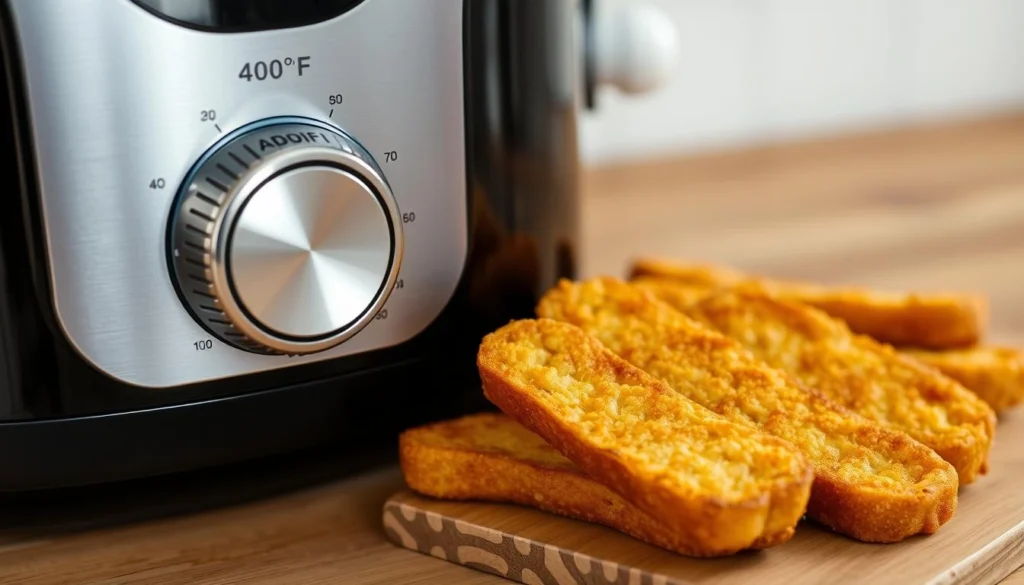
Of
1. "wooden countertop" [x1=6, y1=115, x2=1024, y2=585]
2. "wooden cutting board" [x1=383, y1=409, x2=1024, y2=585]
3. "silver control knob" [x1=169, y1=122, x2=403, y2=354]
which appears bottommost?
"wooden countertop" [x1=6, y1=115, x2=1024, y2=585]

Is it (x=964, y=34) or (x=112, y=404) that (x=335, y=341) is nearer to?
(x=112, y=404)

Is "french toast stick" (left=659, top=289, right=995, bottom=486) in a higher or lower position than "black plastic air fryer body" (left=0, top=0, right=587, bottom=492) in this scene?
lower

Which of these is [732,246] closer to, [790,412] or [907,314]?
[907,314]

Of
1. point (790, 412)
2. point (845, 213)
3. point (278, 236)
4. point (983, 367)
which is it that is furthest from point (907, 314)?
point (845, 213)

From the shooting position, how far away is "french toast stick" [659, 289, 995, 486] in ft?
1.96

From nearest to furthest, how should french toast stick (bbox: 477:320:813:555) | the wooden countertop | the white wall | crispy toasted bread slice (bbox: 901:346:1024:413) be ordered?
french toast stick (bbox: 477:320:813:555) → the wooden countertop → crispy toasted bread slice (bbox: 901:346:1024:413) → the white wall

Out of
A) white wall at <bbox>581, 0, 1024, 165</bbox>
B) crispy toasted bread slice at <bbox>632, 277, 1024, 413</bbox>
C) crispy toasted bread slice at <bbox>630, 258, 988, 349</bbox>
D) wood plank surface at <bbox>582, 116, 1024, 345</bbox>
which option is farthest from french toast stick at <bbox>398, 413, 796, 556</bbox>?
white wall at <bbox>581, 0, 1024, 165</bbox>

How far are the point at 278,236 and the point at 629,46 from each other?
1.17ft

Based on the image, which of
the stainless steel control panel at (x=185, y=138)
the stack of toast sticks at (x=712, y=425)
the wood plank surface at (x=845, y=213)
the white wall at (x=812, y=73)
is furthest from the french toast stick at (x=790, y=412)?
the white wall at (x=812, y=73)

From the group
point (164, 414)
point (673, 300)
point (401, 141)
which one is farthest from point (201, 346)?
point (673, 300)

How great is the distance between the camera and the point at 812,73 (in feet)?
6.04

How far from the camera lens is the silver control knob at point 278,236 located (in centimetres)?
52

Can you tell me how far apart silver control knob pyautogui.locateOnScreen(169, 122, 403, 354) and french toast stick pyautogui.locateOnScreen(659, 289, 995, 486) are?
0.79 ft

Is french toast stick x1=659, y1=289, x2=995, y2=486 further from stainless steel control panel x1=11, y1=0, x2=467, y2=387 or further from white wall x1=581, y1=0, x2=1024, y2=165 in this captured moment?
white wall x1=581, y1=0, x2=1024, y2=165
